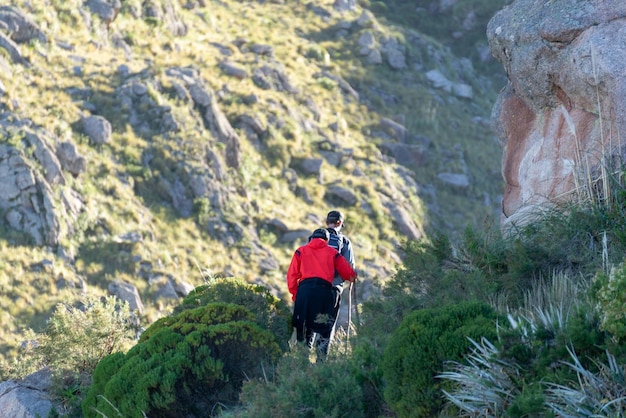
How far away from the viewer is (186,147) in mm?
29906

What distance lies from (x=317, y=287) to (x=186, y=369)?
6.12 ft

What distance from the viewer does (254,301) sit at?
32.4 ft

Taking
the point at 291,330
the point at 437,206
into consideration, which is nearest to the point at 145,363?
the point at 291,330

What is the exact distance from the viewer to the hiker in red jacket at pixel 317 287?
9.62 metres

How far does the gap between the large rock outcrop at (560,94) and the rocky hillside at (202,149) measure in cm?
955

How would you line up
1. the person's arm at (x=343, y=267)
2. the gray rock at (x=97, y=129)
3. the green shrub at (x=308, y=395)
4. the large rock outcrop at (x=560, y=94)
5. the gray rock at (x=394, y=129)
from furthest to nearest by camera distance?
1. the gray rock at (x=394, y=129)
2. the gray rock at (x=97, y=129)
3. the person's arm at (x=343, y=267)
4. the large rock outcrop at (x=560, y=94)
5. the green shrub at (x=308, y=395)

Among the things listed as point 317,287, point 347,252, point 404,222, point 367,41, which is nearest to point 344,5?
point 367,41

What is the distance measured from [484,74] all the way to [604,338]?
42.8 m

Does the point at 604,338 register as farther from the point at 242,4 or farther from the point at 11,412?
the point at 242,4

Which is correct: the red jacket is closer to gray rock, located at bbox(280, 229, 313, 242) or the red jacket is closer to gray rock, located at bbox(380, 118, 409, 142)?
gray rock, located at bbox(280, 229, 313, 242)

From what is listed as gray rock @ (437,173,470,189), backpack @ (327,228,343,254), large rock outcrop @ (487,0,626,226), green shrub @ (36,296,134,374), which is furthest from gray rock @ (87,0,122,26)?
backpack @ (327,228,343,254)

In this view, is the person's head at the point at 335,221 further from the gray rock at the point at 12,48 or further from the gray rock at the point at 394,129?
the gray rock at the point at 394,129

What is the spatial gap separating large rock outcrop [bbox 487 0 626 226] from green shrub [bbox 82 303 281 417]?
3063mm

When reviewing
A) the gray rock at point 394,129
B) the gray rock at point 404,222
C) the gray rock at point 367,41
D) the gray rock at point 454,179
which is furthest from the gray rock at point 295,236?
the gray rock at point 367,41
